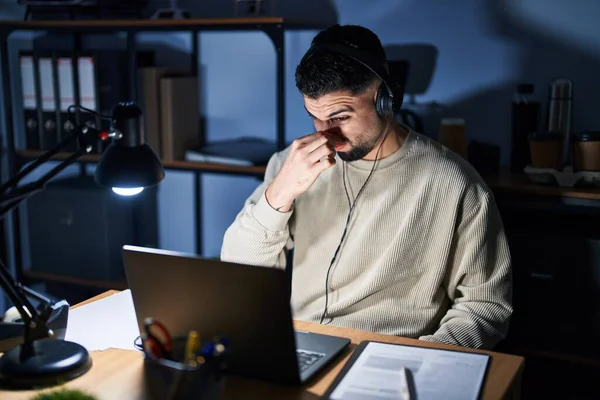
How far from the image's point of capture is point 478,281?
5.28ft

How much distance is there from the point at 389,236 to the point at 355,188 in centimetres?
14

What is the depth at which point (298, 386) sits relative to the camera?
112 cm

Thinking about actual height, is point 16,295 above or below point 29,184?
below

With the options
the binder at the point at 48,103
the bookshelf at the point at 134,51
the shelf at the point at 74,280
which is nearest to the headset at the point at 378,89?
the bookshelf at the point at 134,51

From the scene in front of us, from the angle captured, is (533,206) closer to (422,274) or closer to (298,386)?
(422,274)

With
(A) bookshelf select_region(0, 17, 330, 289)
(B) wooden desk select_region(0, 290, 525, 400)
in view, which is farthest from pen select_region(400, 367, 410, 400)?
(A) bookshelf select_region(0, 17, 330, 289)

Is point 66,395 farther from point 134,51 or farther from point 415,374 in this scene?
point 134,51

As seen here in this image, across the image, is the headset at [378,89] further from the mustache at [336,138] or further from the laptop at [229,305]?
the laptop at [229,305]

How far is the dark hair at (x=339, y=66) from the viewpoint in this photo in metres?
1.59

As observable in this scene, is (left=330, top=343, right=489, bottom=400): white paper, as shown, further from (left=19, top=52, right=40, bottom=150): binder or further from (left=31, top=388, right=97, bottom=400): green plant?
(left=19, top=52, right=40, bottom=150): binder

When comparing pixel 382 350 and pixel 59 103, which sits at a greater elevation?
pixel 59 103

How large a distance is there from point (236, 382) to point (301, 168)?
589mm

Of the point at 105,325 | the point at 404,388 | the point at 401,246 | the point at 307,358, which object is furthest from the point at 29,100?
the point at 404,388

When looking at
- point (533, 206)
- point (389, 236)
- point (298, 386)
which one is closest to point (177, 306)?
point (298, 386)
